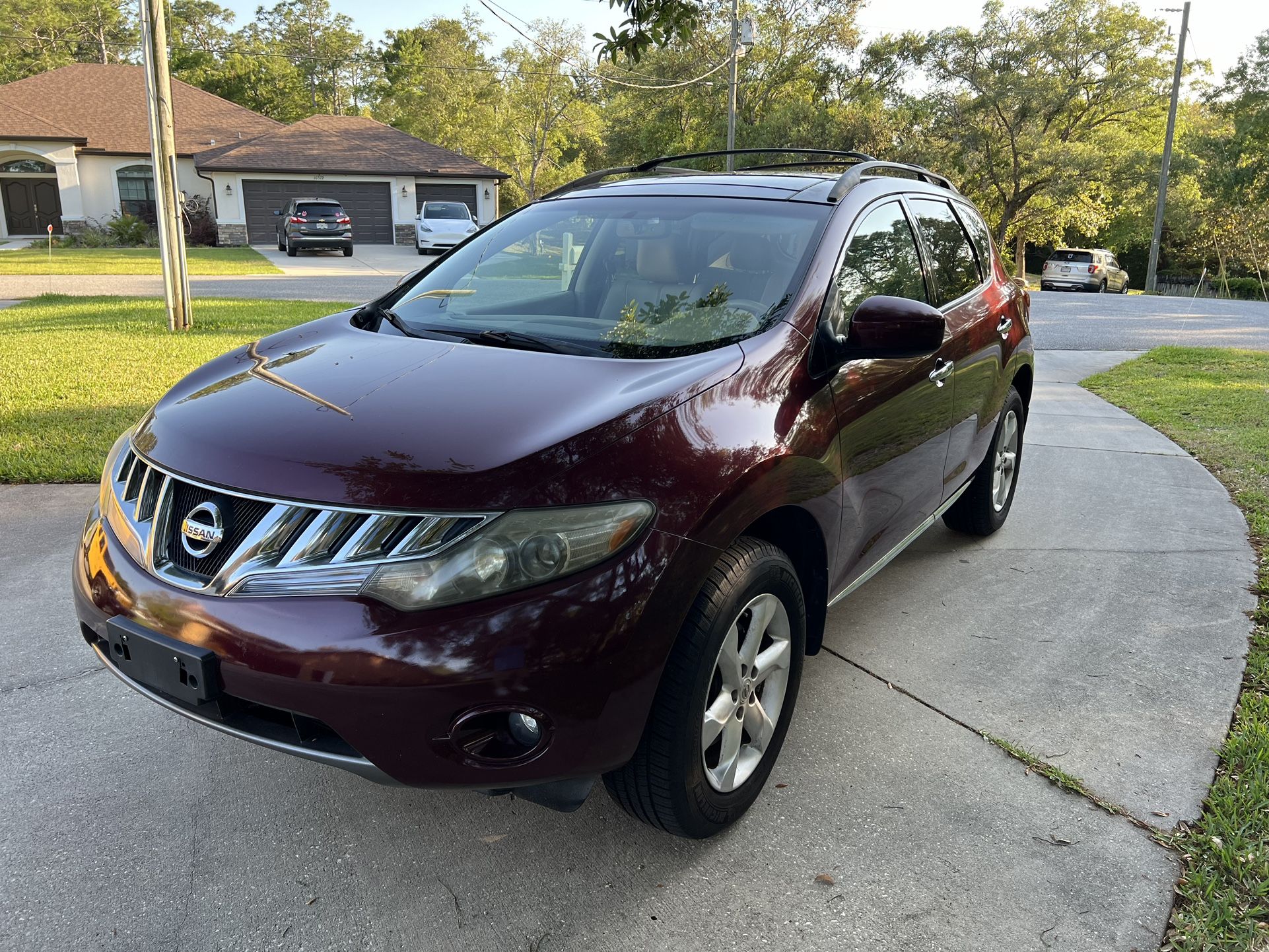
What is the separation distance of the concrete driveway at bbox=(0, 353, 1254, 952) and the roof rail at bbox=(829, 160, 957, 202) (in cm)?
171

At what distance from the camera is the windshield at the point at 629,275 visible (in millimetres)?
2945

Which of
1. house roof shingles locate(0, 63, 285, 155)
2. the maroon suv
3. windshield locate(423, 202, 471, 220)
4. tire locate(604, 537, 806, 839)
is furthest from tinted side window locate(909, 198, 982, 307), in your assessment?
house roof shingles locate(0, 63, 285, 155)

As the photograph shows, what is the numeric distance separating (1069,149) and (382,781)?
38.1m

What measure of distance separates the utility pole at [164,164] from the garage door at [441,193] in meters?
25.3

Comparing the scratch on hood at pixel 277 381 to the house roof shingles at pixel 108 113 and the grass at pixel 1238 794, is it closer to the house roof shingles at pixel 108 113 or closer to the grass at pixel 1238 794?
the grass at pixel 1238 794

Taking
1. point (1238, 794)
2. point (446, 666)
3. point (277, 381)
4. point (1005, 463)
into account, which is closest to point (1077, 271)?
point (1005, 463)

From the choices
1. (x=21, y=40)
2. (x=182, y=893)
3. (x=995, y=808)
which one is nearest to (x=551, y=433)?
(x=182, y=893)

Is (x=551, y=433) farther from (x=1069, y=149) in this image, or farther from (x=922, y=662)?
(x=1069, y=149)

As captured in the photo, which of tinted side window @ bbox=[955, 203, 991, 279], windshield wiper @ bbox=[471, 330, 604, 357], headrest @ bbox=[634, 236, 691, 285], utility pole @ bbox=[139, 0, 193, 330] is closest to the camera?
windshield wiper @ bbox=[471, 330, 604, 357]

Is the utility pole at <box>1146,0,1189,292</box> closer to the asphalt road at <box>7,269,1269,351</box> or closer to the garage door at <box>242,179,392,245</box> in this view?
the asphalt road at <box>7,269,1269,351</box>

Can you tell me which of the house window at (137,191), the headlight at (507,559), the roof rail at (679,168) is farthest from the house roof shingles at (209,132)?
the headlight at (507,559)

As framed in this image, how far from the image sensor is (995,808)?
8.93 ft

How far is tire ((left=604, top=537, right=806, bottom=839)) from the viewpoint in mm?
2227

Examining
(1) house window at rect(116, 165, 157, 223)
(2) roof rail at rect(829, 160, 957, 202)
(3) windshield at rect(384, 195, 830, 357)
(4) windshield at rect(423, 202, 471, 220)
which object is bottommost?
(3) windshield at rect(384, 195, 830, 357)
